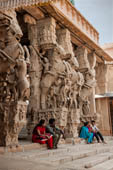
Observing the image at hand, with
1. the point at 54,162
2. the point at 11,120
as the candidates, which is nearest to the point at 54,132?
the point at 11,120

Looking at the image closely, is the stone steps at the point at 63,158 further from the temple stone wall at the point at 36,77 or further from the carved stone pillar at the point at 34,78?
the carved stone pillar at the point at 34,78

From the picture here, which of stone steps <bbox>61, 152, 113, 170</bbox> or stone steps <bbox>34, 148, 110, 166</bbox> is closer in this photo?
stone steps <bbox>61, 152, 113, 170</bbox>

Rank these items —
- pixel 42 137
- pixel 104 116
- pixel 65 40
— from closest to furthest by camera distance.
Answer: pixel 42 137 < pixel 65 40 < pixel 104 116

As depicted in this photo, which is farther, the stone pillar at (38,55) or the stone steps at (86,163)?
the stone pillar at (38,55)

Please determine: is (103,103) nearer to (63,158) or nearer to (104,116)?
(104,116)

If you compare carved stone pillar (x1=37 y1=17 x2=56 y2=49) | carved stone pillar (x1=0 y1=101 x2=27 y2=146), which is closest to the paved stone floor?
carved stone pillar (x1=0 y1=101 x2=27 y2=146)

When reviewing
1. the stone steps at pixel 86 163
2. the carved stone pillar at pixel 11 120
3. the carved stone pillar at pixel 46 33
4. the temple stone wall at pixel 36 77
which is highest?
the carved stone pillar at pixel 46 33

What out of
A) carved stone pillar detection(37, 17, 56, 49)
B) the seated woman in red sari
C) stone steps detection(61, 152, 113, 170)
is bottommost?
stone steps detection(61, 152, 113, 170)

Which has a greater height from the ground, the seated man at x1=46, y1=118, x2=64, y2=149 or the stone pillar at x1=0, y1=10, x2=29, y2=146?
the stone pillar at x1=0, y1=10, x2=29, y2=146

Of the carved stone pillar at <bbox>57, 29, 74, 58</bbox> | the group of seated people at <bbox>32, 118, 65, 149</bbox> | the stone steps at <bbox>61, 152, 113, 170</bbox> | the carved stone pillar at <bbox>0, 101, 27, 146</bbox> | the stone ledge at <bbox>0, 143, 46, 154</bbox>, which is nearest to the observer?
the stone steps at <bbox>61, 152, 113, 170</bbox>

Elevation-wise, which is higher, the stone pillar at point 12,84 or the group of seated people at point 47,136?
the stone pillar at point 12,84

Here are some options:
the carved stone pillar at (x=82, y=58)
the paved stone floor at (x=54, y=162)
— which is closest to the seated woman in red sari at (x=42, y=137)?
the paved stone floor at (x=54, y=162)

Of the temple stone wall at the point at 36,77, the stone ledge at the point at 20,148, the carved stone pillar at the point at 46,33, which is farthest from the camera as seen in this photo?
the carved stone pillar at the point at 46,33

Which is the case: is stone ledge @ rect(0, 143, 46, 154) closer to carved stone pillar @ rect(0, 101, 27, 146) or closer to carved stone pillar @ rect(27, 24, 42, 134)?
carved stone pillar @ rect(0, 101, 27, 146)
